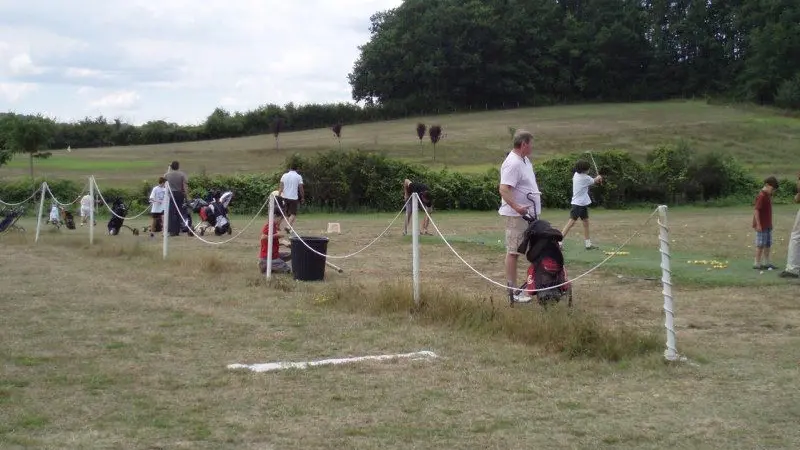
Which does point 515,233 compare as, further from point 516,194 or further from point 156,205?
point 156,205

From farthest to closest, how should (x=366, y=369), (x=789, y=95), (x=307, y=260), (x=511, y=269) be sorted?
(x=789, y=95) → (x=307, y=260) → (x=511, y=269) → (x=366, y=369)

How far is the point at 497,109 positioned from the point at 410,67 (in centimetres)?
939

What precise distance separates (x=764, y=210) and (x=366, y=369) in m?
8.09

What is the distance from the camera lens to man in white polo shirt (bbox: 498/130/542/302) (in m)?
9.80

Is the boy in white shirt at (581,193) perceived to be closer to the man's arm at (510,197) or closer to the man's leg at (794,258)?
the man's leg at (794,258)

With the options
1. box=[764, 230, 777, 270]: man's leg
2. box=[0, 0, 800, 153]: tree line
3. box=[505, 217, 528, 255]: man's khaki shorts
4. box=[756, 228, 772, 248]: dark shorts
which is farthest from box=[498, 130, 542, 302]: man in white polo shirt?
box=[0, 0, 800, 153]: tree line

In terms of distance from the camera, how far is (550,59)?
9344cm

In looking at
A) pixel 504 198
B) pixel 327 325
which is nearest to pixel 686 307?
pixel 504 198

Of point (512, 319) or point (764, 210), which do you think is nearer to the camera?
point (512, 319)

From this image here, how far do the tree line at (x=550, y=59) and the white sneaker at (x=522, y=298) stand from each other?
223 feet

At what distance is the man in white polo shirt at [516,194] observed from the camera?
9.80 metres

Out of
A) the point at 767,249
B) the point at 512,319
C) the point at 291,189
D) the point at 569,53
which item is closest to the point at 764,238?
the point at 767,249

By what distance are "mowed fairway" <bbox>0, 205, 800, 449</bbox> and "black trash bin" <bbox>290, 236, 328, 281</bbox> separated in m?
0.34

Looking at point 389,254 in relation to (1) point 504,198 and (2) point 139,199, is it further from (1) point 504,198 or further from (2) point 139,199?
(2) point 139,199
